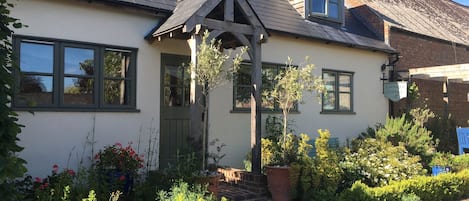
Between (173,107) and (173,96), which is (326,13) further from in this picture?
(173,107)

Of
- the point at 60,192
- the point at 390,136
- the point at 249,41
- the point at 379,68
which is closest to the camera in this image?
the point at 60,192

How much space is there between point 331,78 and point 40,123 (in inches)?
329

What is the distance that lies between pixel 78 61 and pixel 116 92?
941mm

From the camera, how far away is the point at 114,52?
7.93 m

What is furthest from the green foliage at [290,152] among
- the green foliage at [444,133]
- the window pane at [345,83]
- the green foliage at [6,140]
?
the green foliage at [444,133]

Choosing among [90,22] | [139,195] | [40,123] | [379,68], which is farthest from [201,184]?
[379,68]

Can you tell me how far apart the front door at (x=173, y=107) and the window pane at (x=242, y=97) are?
4.73ft

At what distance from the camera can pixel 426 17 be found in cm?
1834

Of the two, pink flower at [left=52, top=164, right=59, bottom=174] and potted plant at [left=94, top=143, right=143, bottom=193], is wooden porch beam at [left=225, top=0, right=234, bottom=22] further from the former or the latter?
pink flower at [left=52, top=164, right=59, bottom=174]

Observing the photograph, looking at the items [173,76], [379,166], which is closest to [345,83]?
[379,166]

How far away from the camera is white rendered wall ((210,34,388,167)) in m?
9.42

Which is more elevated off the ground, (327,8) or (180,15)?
(327,8)

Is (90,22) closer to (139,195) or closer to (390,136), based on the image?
(139,195)

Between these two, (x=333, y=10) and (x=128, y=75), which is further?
(x=333, y=10)
